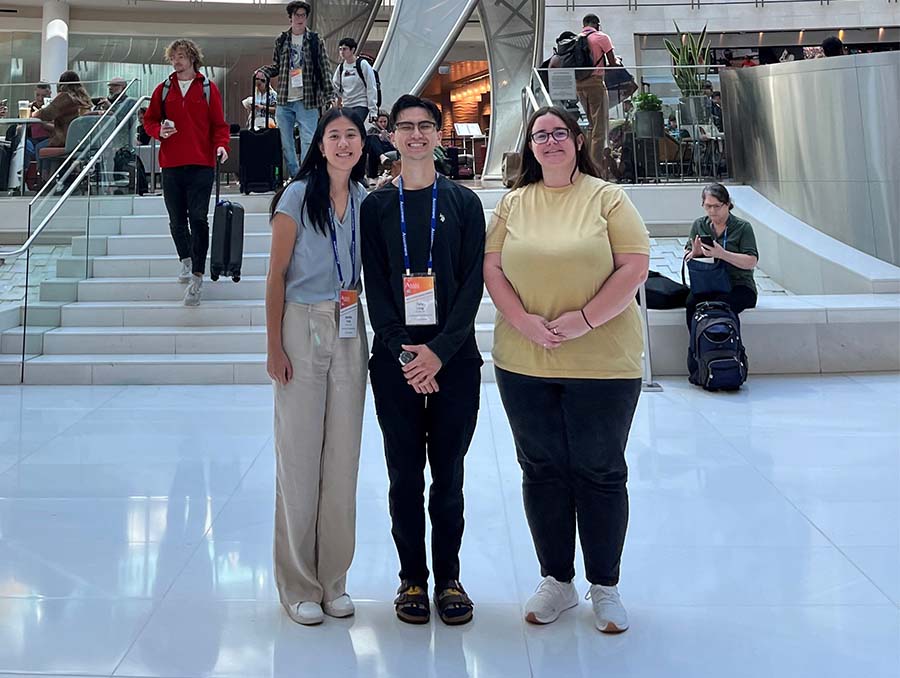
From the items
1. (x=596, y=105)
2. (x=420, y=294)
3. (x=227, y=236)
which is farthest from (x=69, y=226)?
(x=596, y=105)

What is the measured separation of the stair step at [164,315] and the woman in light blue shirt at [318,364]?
14.1ft

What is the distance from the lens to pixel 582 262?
226 centimetres

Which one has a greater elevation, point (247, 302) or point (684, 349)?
point (247, 302)

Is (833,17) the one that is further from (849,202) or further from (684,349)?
(684,349)

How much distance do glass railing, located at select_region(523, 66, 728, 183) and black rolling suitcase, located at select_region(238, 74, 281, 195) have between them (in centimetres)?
340

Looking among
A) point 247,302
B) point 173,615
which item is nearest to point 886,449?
point 173,615

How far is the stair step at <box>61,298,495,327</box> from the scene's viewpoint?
6578 millimetres

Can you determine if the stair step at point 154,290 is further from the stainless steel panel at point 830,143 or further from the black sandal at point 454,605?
the stainless steel panel at point 830,143

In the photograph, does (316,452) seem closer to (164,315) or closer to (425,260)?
(425,260)

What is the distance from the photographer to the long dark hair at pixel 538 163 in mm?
2346

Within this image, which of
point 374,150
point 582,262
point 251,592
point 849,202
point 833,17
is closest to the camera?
point 582,262

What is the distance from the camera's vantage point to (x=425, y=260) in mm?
2289

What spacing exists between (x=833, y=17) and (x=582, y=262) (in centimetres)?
2335

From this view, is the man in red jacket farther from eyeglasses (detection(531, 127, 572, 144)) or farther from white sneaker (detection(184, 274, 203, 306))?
eyeglasses (detection(531, 127, 572, 144))
